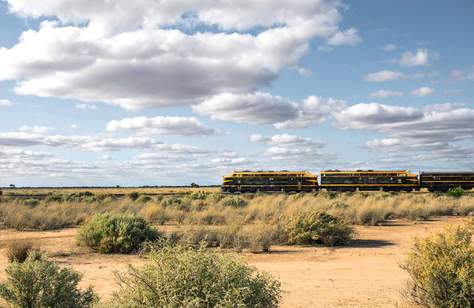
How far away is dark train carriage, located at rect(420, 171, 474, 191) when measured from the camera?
63.9 meters

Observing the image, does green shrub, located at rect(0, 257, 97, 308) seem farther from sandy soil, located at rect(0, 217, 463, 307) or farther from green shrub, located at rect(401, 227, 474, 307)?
green shrub, located at rect(401, 227, 474, 307)

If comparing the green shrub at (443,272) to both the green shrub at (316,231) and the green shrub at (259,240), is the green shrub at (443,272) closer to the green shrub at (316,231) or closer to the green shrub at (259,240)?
the green shrub at (259,240)

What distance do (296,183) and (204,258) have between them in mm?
58573

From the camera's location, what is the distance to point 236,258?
6027 millimetres

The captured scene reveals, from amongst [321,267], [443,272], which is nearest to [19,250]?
[321,267]

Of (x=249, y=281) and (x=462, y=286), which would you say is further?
(x=462, y=286)

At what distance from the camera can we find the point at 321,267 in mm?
14211

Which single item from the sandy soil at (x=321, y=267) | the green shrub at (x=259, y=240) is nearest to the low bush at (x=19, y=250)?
the sandy soil at (x=321, y=267)

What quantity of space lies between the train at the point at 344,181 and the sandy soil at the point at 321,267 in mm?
41076

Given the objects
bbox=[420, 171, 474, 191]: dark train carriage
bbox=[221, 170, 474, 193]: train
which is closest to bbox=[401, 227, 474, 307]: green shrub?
bbox=[221, 170, 474, 193]: train

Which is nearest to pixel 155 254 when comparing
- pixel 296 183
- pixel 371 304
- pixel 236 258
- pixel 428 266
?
pixel 236 258

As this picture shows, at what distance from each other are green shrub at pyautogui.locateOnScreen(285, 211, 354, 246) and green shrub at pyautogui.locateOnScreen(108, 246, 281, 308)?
13.6m

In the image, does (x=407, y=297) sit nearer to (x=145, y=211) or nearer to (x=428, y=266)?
(x=428, y=266)

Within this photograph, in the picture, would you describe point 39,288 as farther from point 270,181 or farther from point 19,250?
point 270,181
